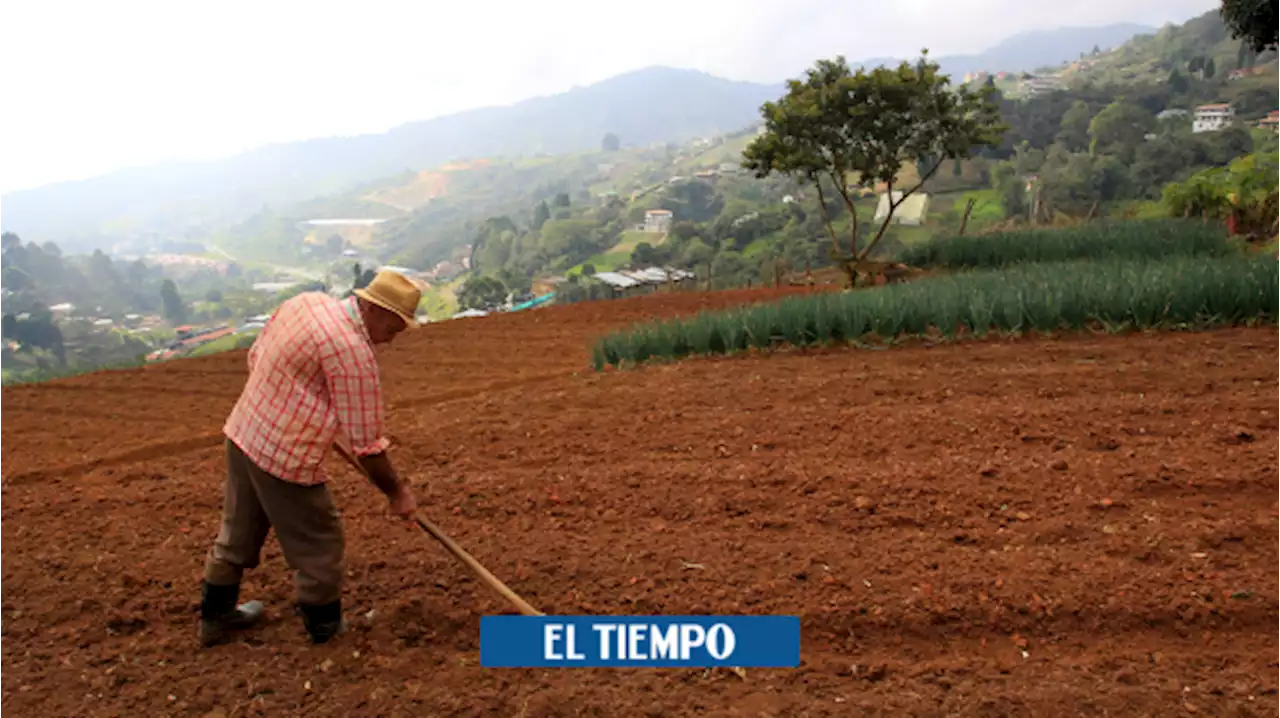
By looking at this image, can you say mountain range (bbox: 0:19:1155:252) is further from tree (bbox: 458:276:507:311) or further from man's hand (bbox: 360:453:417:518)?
man's hand (bbox: 360:453:417:518)

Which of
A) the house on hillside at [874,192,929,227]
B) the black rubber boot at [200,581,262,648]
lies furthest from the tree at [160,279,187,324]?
the black rubber boot at [200,581,262,648]

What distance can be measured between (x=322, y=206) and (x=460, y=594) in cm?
9365

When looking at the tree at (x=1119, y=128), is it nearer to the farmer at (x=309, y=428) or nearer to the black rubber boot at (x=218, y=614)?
the farmer at (x=309, y=428)

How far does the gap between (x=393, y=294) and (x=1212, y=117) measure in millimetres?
47625

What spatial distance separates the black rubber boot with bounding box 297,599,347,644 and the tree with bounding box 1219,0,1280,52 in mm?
9688

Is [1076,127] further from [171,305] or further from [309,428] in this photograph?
[309,428]

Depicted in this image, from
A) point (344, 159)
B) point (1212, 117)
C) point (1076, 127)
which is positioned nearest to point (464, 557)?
point (1076, 127)

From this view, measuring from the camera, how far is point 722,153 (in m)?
80.2

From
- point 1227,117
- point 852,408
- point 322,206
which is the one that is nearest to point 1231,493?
point 852,408

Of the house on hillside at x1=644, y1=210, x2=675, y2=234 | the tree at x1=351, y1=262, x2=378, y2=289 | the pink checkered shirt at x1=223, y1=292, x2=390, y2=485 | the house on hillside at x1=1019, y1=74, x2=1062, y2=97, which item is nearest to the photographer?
the pink checkered shirt at x1=223, y1=292, x2=390, y2=485

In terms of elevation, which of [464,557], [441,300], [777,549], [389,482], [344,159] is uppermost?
[344,159]

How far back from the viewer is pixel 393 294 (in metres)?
2.46

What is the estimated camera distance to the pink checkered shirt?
2391 mm

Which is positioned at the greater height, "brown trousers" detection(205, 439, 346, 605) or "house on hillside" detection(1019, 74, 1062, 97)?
"house on hillside" detection(1019, 74, 1062, 97)
